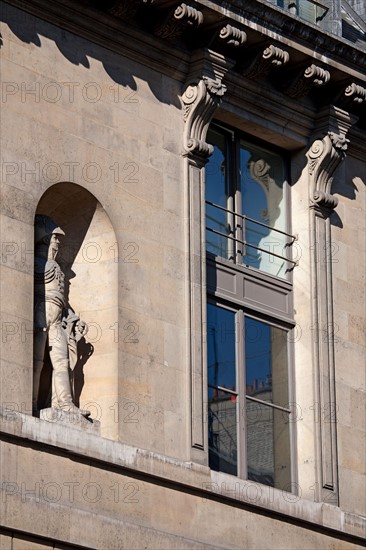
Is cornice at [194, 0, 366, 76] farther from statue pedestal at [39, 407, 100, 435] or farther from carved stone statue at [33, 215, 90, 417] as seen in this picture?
statue pedestal at [39, 407, 100, 435]

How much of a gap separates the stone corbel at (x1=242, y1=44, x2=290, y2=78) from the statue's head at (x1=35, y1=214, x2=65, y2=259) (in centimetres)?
441

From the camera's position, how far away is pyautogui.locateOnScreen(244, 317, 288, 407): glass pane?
100 feet

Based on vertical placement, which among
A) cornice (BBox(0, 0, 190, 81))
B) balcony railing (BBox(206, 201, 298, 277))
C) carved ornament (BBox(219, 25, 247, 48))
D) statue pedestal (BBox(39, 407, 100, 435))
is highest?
carved ornament (BBox(219, 25, 247, 48))

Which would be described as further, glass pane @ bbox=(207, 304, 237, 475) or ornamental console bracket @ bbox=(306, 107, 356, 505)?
ornamental console bracket @ bbox=(306, 107, 356, 505)

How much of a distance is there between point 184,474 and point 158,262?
9.62 ft

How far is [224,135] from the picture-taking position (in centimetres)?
3138

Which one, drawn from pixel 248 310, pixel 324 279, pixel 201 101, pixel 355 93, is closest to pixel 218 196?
pixel 201 101

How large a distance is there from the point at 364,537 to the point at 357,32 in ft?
26.7

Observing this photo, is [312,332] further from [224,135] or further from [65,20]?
[65,20]

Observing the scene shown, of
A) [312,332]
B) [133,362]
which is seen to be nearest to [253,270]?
[312,332]

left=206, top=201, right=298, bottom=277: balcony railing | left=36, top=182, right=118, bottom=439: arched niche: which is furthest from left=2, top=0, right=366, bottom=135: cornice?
left=36, top=182, right=118, bottom=439: arched niche

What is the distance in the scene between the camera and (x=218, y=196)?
3086 cm

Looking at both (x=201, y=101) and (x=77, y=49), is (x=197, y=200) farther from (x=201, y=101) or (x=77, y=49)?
(x=77, y=49)

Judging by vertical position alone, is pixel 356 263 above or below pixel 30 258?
above
